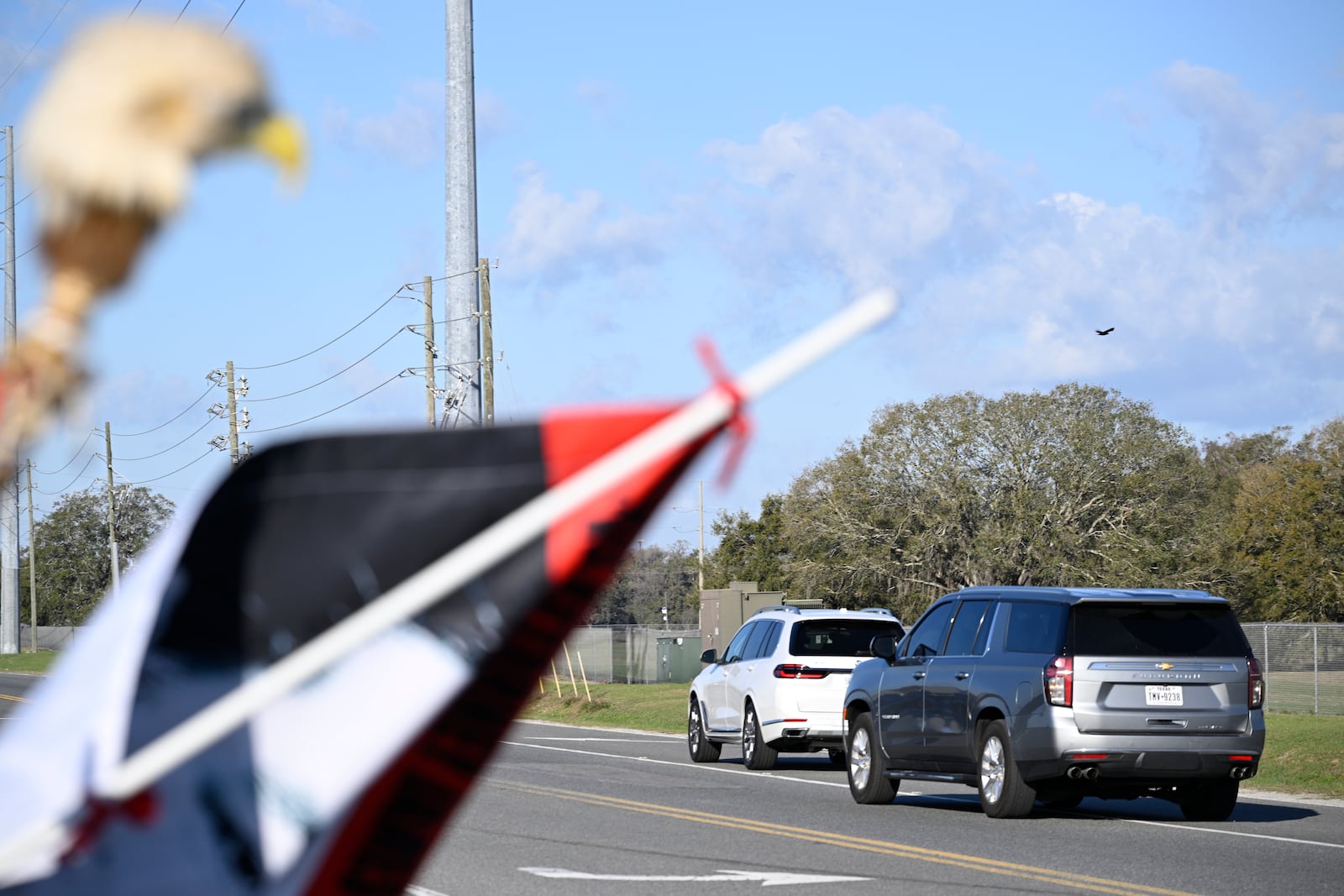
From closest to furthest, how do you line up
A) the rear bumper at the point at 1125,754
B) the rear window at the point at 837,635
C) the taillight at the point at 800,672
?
1. the rear bumper at the point at 1125,754
2. the taillight at the point at 800,672
3. the rear window at the point at 837,635

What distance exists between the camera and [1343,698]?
29.3m

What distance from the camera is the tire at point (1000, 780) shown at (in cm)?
1362

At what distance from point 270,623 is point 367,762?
7.4 inches

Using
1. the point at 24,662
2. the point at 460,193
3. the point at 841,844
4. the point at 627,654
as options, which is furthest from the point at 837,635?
the point at 24,662

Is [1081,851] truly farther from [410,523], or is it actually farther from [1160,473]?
[1160,473]

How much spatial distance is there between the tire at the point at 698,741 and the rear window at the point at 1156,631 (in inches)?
342

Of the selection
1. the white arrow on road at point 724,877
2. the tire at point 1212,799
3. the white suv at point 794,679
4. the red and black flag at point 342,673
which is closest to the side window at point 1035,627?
the tire at point 1212,799

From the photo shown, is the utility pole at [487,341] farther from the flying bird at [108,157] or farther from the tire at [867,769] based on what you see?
the flying bird at [108,157]

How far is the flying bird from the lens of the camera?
132 centimetres

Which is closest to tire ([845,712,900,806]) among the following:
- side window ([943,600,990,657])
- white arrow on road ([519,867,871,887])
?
side window ([943,600,990,657])

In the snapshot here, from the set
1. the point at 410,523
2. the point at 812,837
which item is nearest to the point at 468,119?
the point at 812,837

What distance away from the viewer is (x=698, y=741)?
21688mm

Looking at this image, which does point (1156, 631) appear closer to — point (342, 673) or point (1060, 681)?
point (1060, 681)

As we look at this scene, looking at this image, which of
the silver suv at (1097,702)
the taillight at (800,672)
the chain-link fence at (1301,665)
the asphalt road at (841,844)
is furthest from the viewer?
the chain-link fence at (1301,665)
